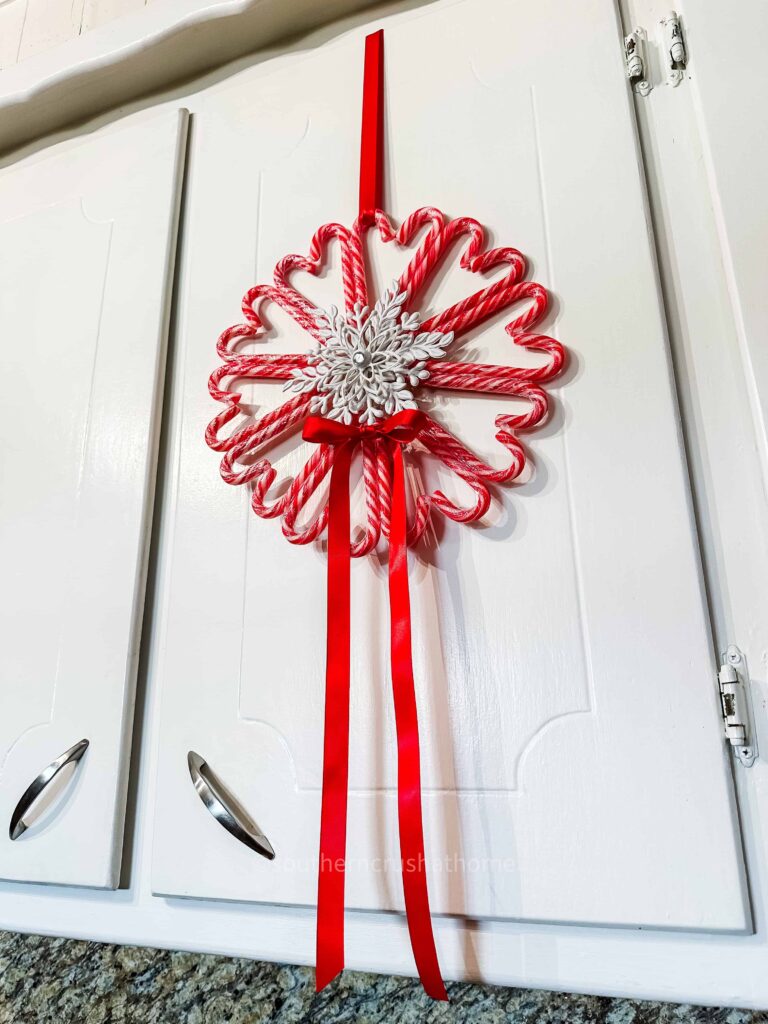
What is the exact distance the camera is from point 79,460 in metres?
0.81

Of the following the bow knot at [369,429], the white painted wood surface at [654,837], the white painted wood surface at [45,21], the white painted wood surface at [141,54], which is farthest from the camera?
the white painted wood surface at [45,21]

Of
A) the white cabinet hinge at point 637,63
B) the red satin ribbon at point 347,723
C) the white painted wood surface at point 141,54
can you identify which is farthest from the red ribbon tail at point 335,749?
the white painted wood surface at point 141,54

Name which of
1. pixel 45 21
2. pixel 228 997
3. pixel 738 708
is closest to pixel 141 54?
pixel 45 21

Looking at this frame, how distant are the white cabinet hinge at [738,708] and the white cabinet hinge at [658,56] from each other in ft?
1.75

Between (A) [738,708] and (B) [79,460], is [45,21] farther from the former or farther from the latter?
(A) [738,708]

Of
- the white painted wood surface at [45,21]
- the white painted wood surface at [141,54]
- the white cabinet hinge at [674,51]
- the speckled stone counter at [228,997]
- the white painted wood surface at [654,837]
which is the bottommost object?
the speckled stone counter at [228,997]

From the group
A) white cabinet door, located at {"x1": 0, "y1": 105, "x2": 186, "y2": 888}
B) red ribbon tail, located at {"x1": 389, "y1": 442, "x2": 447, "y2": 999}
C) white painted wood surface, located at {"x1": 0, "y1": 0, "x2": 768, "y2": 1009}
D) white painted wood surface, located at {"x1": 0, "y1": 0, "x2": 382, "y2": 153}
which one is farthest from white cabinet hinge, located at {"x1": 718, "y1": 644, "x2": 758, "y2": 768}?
white painted wood surface, located at {"x1": 0, "y1": 0, "x2": 382, "y2": 153}

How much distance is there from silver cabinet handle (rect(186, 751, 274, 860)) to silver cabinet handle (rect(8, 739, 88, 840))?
0.38 ft

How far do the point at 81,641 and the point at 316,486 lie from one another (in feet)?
0.93

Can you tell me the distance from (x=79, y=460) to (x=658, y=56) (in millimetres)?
712

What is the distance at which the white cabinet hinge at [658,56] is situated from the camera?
68 centimetres

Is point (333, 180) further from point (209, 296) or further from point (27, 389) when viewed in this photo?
point (27, 389)

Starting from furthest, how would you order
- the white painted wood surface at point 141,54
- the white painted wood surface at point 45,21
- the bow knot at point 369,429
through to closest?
the white painted wood surface at point 45,21
the white painted wood surface at point 141,54
the bow knot at point 369,429

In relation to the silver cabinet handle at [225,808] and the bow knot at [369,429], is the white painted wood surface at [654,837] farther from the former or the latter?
the bow knot at [369,429]
